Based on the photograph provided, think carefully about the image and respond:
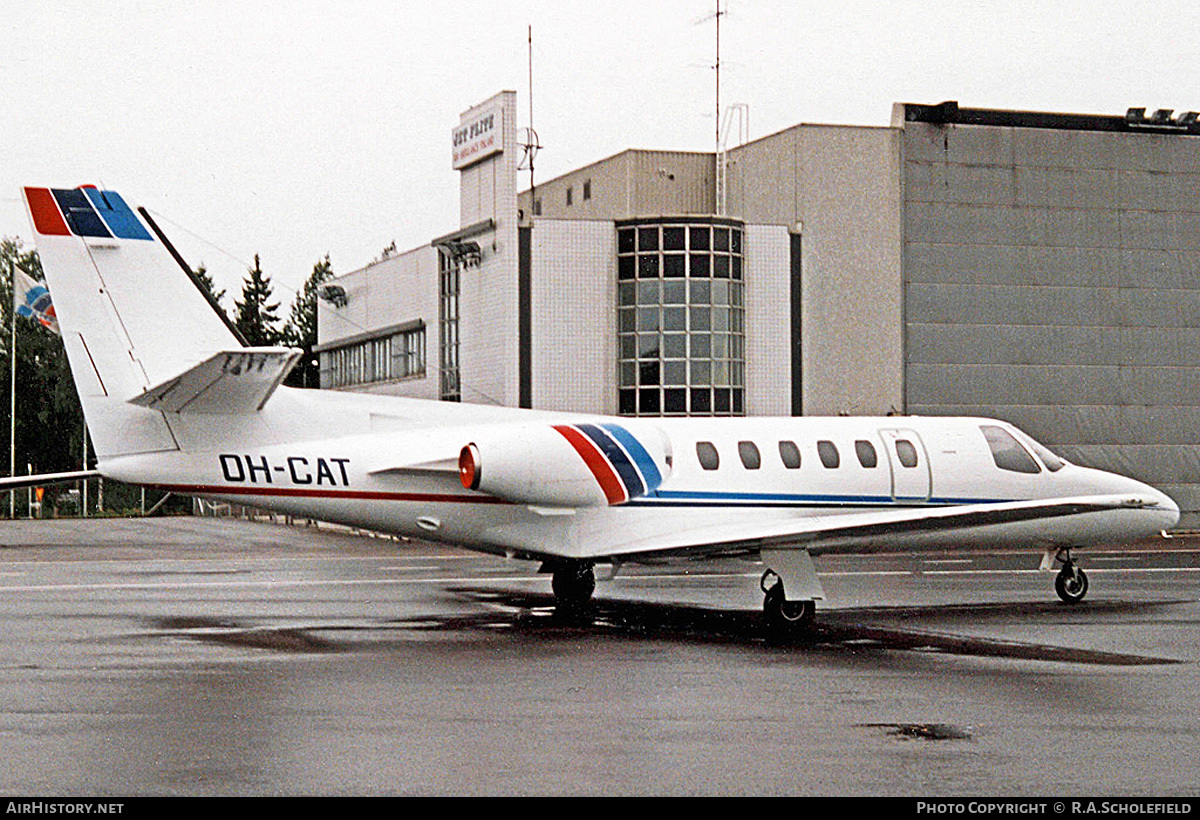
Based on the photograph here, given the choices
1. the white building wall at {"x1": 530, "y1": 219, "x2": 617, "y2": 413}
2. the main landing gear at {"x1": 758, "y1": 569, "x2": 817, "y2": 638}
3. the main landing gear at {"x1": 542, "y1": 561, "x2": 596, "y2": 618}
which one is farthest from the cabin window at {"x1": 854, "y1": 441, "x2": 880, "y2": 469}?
the white building wall at {"x1": 530, "y1": 219, "x2": 617, "y2": 413}

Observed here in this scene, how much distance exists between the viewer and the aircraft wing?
16.3 m

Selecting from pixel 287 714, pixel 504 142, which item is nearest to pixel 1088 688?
pixel 287 714

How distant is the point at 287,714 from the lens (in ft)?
36.2

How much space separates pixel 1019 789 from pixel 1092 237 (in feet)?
130

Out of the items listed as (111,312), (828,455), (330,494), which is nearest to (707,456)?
(828,455)

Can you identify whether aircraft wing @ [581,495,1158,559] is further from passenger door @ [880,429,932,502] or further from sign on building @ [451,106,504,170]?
sign on building @ [451,106,504,170]

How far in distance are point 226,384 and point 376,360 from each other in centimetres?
3864

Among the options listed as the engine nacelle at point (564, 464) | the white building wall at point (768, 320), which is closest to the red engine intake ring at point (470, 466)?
the engine nacelle at point (564, 464)

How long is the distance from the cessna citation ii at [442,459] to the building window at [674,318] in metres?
23.4

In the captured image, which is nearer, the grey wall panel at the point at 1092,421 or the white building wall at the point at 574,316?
the white building wall at the point at 574,316

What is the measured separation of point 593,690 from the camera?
12.4 m

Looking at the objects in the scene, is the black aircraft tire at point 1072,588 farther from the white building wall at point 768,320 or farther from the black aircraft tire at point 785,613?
the white building wall at point 768,320

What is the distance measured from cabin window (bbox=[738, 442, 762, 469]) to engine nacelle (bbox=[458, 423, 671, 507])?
1149mm

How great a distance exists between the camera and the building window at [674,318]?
43.2 m
